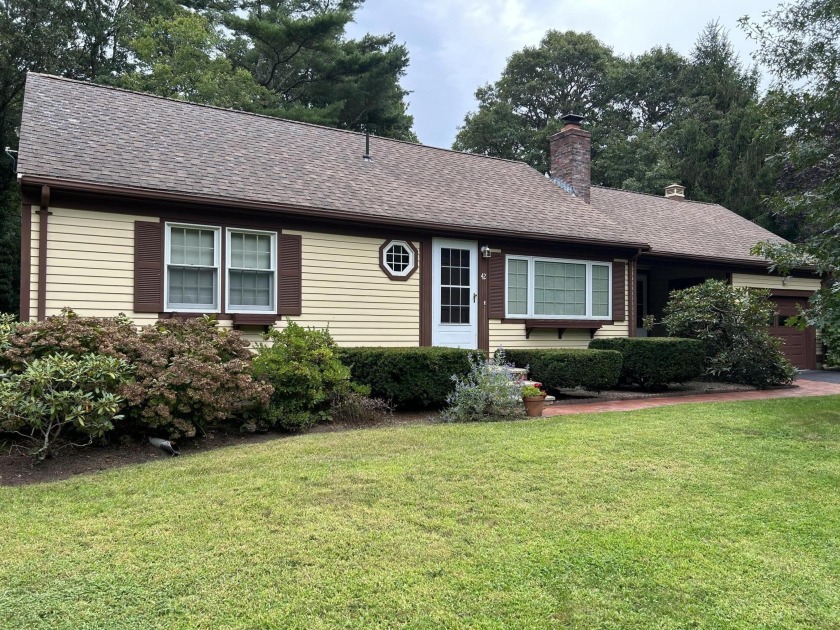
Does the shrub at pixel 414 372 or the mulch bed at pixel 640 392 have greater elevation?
the shrub at pixel 414 372

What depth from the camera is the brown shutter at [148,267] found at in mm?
7980

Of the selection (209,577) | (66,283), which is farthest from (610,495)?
(66,283)

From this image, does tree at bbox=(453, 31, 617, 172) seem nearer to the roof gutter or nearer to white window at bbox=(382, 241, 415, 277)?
the roof gutter

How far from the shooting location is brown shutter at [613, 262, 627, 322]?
12.0m

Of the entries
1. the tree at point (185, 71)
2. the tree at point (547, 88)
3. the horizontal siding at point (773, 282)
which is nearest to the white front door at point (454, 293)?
the horizontal siding at point (773, 282)

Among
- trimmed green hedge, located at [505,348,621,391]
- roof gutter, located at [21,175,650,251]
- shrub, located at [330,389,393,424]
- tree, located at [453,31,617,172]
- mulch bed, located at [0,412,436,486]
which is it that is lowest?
mulch bed, located at [0,412,436,486]

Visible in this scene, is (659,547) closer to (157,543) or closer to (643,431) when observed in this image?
(157,543)

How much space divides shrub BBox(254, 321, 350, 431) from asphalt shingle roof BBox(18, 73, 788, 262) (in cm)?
277

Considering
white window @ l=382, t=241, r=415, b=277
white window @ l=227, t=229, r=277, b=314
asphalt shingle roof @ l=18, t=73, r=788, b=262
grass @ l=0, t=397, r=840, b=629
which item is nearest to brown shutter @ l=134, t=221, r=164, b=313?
asphalt shingle roof @ l=18, t=73, r=788, b=262

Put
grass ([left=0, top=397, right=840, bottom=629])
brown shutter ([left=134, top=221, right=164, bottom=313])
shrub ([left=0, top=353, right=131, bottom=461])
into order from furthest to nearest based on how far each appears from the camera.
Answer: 1. brown shutter ([left=134, top=221, right=164, bottom=313])
2. shrub ([left=0, top=353, right=131, bottom=461])
3. grass ([left=0, top=397, right=840, bottom=629])

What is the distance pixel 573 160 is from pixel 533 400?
867cm

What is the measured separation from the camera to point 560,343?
11.5 metres

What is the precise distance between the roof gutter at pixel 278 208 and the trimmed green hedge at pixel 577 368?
8.38 feet

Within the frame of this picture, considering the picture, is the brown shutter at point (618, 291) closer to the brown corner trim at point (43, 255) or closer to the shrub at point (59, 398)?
the shrub at point (59, 398)
